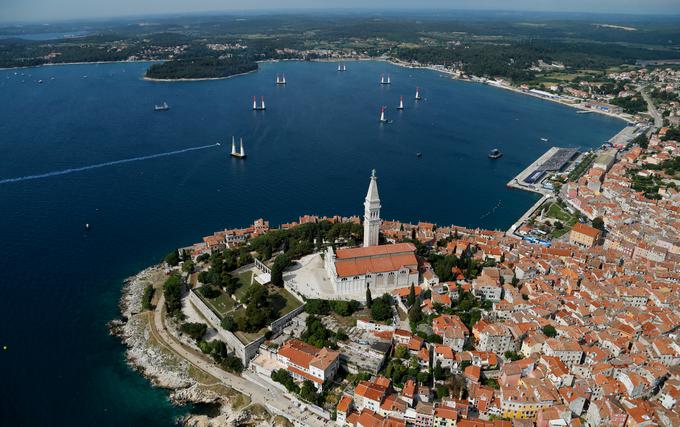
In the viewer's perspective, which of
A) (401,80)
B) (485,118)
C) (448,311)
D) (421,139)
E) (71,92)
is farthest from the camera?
(401,80)

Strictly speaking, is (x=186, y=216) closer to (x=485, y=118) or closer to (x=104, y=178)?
(x=104, y=178)

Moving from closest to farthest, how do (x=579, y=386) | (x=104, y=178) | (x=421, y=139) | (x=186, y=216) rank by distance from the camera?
(x=579, y=386) → (x=186, y=216) → (x=104, y=178) → (x=421, y=139)

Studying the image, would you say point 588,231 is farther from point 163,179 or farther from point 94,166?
point 94,166

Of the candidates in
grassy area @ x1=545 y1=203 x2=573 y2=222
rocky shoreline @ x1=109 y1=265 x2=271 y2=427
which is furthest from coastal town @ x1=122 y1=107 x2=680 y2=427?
grassy area @ x1=545 y1=203 x2=573 y2=222

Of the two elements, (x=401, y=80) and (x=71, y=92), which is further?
(x=401, y=80)

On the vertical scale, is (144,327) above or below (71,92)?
below

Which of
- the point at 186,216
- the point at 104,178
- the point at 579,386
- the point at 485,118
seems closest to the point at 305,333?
the point at 579,386

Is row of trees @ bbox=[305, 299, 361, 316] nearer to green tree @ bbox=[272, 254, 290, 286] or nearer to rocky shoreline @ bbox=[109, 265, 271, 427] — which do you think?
green tree @ bbox=[272, 254, 290, 286]
